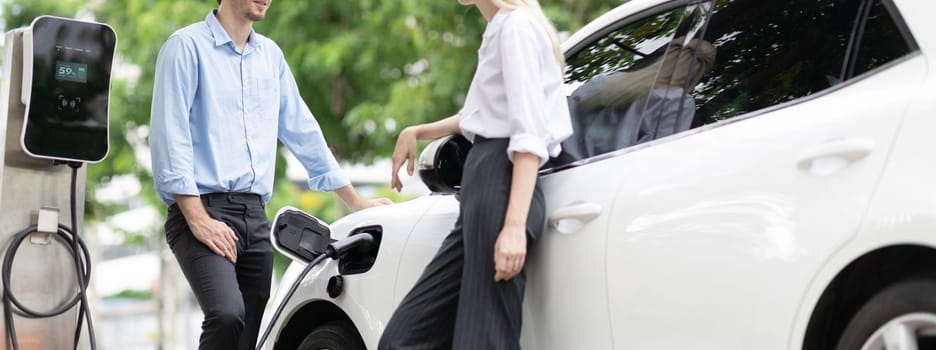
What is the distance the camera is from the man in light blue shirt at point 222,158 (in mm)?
3857

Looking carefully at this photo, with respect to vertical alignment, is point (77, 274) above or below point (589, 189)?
below

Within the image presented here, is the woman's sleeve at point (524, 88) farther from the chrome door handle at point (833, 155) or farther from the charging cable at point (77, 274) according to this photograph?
the charging cable at point (77, 274)

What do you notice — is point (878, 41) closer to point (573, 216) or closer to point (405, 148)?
point (573, 216)

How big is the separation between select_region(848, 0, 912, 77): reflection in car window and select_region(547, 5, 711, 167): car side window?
0.52 metres

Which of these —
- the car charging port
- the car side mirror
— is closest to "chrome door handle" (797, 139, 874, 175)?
the car side mirror

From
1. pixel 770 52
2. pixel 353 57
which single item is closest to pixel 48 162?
pixel 770 52

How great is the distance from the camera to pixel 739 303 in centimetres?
255

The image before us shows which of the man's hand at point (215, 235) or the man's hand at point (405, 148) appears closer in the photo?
the man's hand at point (405, 148)

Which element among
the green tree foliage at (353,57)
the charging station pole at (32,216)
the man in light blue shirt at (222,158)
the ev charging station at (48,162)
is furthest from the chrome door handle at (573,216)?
the green tree foliage at (353,57)

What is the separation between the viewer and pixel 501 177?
3.07 m

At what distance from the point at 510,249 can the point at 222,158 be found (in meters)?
1.40

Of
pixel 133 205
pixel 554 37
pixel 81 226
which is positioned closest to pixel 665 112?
pixel 554 37

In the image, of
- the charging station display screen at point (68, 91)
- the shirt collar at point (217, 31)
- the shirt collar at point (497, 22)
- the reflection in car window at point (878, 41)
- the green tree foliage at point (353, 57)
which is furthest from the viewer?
the green tree foliage at point (353, 57)

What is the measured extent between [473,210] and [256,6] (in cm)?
139
